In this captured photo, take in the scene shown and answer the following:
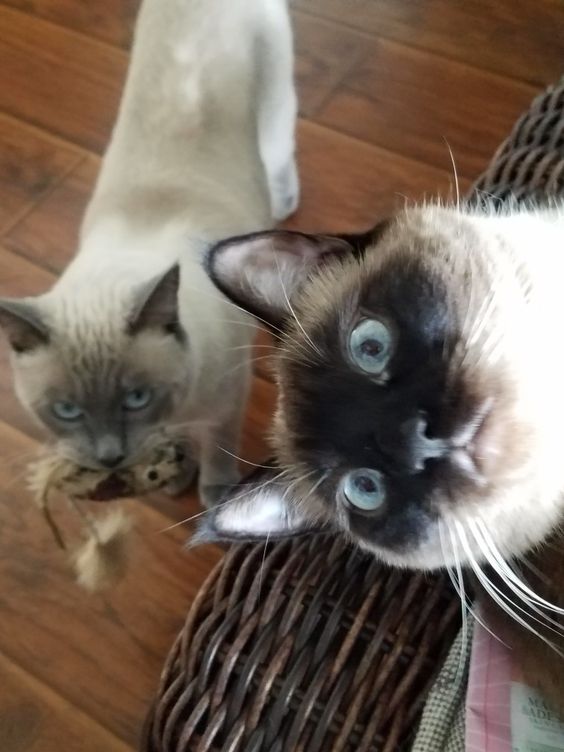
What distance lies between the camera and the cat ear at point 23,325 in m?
1.03

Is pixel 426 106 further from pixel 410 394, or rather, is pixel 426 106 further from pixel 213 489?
pixel 410 394

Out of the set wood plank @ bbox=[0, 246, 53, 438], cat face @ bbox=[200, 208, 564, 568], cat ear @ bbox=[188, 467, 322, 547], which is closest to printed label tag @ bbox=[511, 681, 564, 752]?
cat face @ bbox=[200, 208, 564, 568]

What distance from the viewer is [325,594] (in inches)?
35.1

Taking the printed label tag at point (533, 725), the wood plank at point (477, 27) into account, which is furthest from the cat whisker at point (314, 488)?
the wood plank at point (477, 27)

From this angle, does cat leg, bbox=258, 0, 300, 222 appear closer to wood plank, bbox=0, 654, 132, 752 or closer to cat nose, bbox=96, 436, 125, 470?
cat nose, bbox=96, 436, 125, 470

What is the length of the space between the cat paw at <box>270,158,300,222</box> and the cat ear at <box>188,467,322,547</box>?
819mm

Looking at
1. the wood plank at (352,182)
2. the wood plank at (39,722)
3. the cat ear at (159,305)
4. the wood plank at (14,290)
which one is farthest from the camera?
the wood plank at (352,182)

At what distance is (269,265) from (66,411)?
0.46 m

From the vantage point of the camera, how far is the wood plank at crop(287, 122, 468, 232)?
1612 mm

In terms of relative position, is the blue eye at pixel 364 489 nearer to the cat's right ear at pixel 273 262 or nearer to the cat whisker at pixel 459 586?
the cat whisker at pixel 459 586

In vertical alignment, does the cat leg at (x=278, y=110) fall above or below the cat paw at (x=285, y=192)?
above

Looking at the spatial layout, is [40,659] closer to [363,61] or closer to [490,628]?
[490,628]

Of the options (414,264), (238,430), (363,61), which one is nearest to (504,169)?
(414,264)

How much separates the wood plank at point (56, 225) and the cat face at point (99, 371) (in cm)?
55
